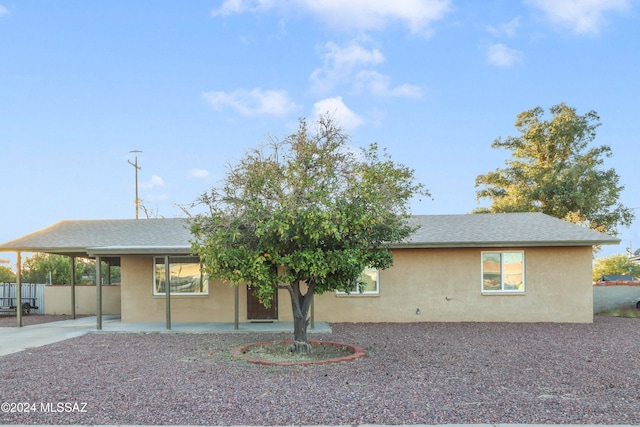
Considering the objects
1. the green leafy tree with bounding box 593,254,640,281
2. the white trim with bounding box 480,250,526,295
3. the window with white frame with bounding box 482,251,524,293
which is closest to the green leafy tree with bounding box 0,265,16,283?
the white trim with bounding box 480,250,526,295

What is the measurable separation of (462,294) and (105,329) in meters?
9.99

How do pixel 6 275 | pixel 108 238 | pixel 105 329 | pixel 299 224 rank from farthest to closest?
1. pixel 6 275
2. pixel 108 238
3. pixel 105 329
4. pixel 299 224

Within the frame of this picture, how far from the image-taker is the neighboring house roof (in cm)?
1452

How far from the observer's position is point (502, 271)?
15320 millimetres

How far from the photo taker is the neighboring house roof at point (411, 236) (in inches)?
572

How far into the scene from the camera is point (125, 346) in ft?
35.9

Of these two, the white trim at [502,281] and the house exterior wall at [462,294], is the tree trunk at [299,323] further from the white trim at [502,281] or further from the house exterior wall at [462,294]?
the white trim at [502,281]

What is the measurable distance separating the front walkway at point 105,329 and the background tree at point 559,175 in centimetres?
1733

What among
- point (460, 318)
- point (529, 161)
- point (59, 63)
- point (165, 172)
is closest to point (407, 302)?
point (460, 318)

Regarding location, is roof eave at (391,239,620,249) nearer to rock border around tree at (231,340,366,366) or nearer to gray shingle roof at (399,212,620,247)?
gray shingle roof at (399,212,620,247)

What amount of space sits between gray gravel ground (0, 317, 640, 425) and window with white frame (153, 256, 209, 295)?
358cm

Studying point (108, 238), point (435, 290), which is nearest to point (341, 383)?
point (435, 290)

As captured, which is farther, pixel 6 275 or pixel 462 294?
pixel 6 275

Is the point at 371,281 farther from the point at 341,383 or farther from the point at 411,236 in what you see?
the point at 341,383
